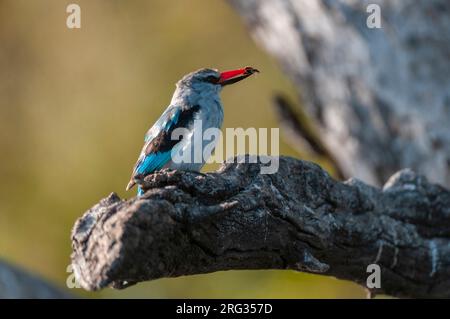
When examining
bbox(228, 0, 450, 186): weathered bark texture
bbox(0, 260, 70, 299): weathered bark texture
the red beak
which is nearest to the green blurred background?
bbox(228, 0, 450, 186): weathered bark texture

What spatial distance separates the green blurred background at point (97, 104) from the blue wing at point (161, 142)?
385cm

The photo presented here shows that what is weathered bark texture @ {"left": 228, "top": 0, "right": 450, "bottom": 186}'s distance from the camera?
6.01m

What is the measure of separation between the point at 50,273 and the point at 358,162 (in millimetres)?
4306

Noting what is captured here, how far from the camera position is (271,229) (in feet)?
12.6

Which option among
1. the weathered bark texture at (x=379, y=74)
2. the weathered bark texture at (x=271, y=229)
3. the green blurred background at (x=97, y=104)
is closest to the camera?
the weathered bark texture at (x=271, y=229)

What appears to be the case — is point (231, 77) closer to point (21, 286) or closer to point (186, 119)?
point (186, 119)

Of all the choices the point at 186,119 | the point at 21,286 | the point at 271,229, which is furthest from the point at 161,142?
the point at 21,286

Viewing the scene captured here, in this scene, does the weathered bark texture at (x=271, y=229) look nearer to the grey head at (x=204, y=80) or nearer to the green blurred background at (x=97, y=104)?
the grey head at (x=204, y=80)

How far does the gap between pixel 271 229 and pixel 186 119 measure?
4.66ft

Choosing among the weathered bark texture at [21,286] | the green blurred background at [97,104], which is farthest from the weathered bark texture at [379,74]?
the green blurred background at [97,104]

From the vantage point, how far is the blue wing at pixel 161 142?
4.77 m

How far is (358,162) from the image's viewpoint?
6574 millimetres
